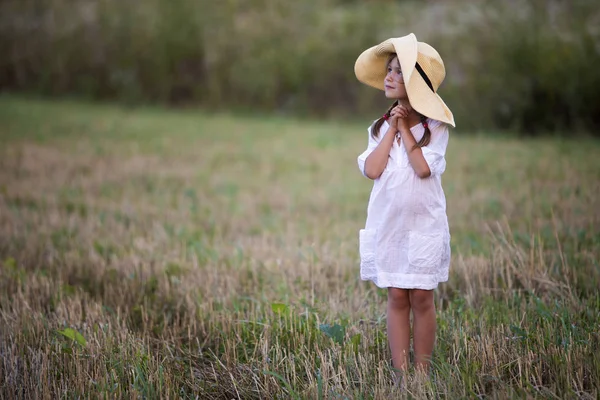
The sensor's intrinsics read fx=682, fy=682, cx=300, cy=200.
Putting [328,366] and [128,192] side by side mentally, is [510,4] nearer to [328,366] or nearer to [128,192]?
[128,192]

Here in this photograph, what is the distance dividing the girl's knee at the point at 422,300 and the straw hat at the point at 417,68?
2.81ft

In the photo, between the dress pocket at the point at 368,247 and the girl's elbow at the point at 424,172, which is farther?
the dress pocket at the point at 368,247

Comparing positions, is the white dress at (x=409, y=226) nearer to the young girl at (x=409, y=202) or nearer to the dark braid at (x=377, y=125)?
the young girl at (x=409, y=202)

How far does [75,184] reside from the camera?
364 inches

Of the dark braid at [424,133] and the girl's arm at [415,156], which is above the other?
the dark braid at [424,133]

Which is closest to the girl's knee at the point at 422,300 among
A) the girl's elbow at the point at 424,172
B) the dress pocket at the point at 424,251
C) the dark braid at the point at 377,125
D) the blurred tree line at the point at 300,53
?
the dress pocket at the point at 424,251

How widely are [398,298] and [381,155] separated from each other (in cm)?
73

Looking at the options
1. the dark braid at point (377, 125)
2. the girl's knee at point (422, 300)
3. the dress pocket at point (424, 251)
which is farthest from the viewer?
the dark braid at point (377, 125)

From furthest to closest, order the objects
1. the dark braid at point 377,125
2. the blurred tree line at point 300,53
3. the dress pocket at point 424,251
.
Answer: the blurred tree line at point 300,53, the dark braid at point 377,125, the dress pocket at point 424,251

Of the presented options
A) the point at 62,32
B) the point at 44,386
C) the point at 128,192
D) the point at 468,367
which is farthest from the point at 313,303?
the point at 62,32

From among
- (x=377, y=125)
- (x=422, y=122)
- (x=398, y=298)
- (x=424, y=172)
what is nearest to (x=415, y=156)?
(x=424, y=172)

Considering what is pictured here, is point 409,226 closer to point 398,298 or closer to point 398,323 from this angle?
point 398,298

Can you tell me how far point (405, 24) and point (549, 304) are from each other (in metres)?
16.1

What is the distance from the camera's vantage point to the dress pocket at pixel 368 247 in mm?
3447
